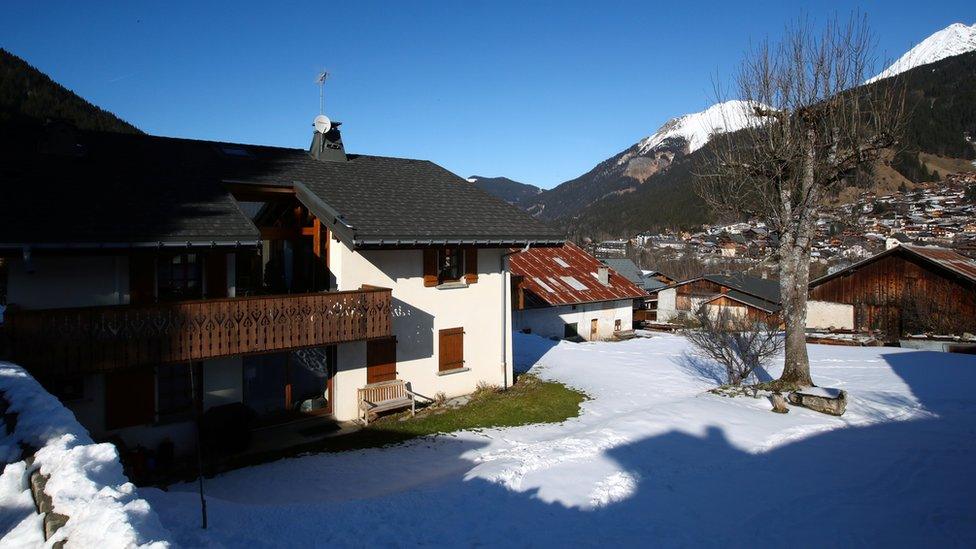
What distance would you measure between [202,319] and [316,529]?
5640 mm

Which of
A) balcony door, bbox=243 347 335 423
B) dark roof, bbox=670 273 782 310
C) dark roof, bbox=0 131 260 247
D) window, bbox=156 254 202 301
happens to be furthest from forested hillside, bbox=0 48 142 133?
dark roof, bbox=670 273 782 310

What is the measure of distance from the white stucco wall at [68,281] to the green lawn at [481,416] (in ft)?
19.0

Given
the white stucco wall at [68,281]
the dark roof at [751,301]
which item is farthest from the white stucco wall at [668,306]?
the white stucco wall at [68,281]

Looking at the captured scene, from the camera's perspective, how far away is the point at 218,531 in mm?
7594

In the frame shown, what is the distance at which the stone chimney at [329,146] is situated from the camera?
1919 centimetres

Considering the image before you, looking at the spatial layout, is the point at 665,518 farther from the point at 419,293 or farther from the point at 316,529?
the point at 419,293

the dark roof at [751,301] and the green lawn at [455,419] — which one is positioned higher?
the dark roof at [751,301]

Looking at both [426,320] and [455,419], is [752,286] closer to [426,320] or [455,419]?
[426,320]

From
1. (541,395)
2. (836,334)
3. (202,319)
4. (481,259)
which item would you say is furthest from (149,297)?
(836,334)

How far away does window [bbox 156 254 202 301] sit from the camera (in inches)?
502

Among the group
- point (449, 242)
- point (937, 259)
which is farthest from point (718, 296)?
point (449, 242)

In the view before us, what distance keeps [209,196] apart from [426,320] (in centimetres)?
668

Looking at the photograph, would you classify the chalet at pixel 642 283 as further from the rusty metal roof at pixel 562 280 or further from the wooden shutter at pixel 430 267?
the wooden shutter at pixel 430 267

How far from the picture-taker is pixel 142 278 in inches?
486
